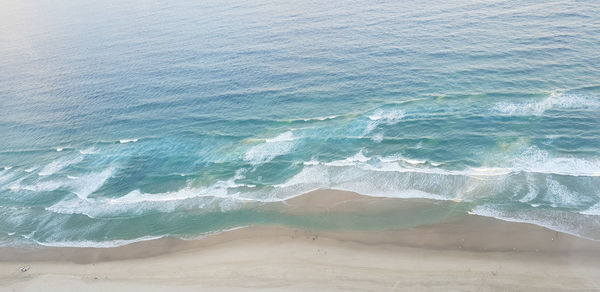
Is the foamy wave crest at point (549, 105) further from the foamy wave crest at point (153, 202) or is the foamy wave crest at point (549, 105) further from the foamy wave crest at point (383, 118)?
the foamy wave crest at point (153, 202)

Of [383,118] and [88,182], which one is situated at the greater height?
[383,118]

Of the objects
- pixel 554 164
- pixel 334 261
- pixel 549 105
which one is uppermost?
pixel 549 105

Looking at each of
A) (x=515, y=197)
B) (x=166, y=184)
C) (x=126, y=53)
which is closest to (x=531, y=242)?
(x=515, y=197)

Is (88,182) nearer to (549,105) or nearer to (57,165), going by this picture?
(57,165)

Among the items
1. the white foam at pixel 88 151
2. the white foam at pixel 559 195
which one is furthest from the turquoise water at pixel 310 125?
the white foam at pixel 88 151

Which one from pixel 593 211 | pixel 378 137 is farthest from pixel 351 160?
pixel 593 211

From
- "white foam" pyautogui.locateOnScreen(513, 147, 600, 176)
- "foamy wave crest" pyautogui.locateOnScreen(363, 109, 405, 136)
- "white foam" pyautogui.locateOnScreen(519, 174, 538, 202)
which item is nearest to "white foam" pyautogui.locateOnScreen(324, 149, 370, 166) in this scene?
"foamy wave crest" pyautogui.locateOnScreen(363, 109, 405, 136)

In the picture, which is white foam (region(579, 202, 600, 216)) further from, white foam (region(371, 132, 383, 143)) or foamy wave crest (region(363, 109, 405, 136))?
foamy wave crest (region(363, 109, 405, 136))
